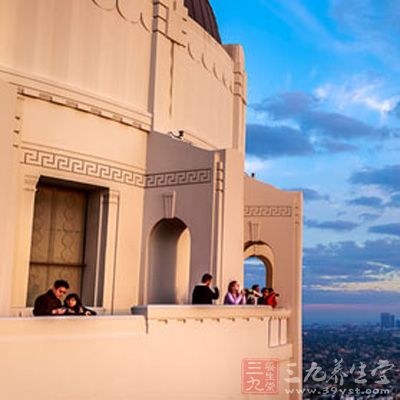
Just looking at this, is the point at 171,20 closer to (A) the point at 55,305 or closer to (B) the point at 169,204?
(B) the point at 169,204

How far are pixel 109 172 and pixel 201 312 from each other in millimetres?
4135

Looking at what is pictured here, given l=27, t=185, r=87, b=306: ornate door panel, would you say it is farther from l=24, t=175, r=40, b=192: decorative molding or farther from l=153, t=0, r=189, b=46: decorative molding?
l=153, t=0, r=189, b=46: decorative molding

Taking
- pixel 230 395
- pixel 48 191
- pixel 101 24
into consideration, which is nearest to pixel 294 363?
pixel 230 395

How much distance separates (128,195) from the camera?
40.9 feet

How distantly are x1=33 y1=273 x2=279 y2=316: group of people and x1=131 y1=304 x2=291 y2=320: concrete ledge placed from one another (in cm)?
54

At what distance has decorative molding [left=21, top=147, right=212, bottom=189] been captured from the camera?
1080 cm

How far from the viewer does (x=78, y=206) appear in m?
12.2

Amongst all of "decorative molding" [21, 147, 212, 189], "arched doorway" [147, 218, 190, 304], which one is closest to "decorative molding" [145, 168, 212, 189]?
"decorative molding" [21, 147, 212, 189]

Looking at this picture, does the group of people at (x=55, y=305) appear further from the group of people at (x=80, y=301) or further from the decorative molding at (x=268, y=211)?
the decorative molding at (x=268, y=211)

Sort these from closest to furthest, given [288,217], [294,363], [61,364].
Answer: [61,364], [294,363], [288,217]

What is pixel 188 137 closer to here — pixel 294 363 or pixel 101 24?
pixel 101 24

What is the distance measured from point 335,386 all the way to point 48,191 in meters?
6.37

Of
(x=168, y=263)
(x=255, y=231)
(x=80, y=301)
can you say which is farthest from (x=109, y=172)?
(x=255, y=231)

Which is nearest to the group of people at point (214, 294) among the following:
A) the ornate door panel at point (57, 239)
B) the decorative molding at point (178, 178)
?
the decorative molding at point (178, 178)
